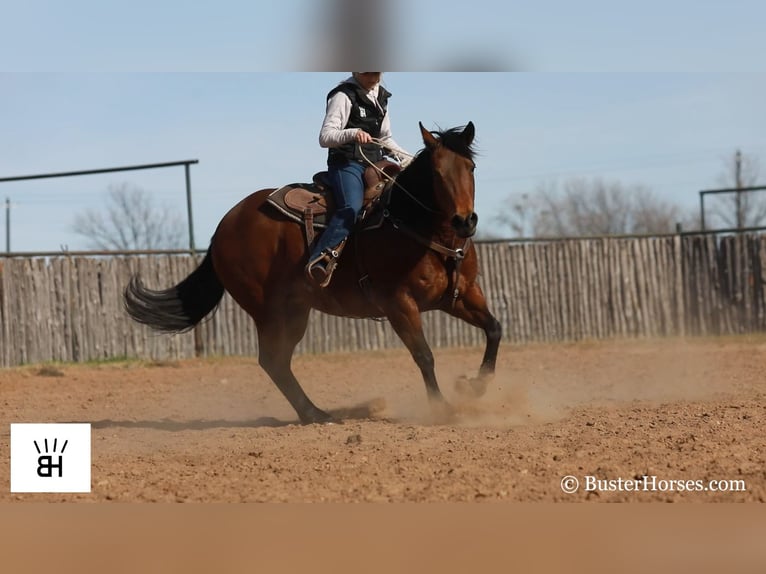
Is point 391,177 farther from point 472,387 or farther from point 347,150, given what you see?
point 472,387

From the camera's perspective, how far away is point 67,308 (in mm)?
14070

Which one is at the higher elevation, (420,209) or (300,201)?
(300,201)

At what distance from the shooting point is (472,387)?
675 cm

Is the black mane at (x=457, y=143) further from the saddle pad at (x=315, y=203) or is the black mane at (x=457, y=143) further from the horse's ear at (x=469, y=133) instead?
the saddle pad at (x=315, y=203)

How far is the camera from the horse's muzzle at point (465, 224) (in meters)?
6.04

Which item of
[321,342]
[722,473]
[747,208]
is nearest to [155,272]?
[321,342]

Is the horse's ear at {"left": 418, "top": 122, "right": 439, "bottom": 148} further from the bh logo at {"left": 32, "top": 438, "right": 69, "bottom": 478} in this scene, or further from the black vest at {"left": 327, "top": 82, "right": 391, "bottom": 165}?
the bh logo at {"left": 32, "top": 438, "right": 69, "bottom": 478}

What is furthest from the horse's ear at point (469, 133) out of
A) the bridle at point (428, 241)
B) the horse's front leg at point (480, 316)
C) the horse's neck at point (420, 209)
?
the horse's front leg at point (480, 316)

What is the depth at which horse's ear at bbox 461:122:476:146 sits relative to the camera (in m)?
6.30

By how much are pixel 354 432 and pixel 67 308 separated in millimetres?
9106

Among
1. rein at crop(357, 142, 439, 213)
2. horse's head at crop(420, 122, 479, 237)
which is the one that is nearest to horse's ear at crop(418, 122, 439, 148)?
horse's head at crop(420, 122, 479, 237)

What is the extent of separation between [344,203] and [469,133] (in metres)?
1.23

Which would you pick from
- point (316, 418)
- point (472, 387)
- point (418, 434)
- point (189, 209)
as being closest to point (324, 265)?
point (316, 418)

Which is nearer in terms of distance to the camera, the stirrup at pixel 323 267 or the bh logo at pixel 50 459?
the bh logo at pixel 50 459
